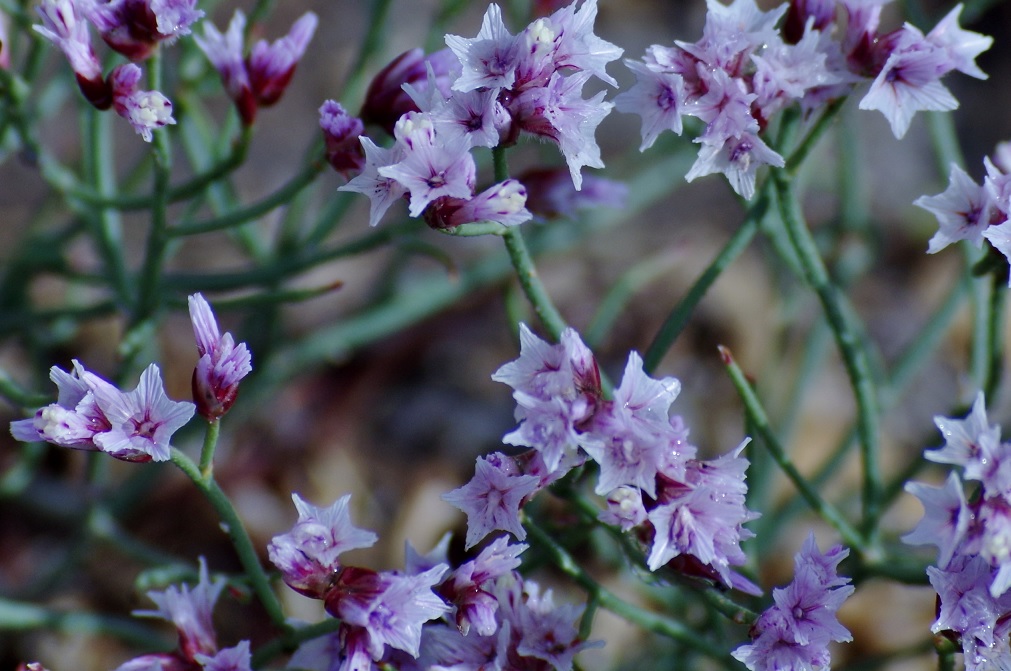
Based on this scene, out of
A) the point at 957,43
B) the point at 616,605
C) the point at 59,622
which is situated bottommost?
the point at 59,622

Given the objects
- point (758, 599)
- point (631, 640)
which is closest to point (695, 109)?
point (758, 599)

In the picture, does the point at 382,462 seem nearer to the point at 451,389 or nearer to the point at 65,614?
the point at 451,389

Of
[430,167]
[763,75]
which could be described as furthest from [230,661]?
[763,75]

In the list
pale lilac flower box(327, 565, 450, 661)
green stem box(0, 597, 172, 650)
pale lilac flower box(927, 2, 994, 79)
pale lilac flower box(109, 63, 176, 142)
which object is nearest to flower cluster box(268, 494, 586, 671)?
pale lilac flower box(327, 565, 450, 661)

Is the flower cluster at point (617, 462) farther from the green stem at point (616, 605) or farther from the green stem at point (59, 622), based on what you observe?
the green stem at point (59, 622)

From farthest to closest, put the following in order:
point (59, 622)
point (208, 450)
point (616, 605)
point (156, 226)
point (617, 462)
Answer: point (59, 622) < point (156, 226) < point (616, 605) < point (208, 450) < point (617, 462)

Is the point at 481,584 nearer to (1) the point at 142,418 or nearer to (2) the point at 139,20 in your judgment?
(1) the point at 142,418
